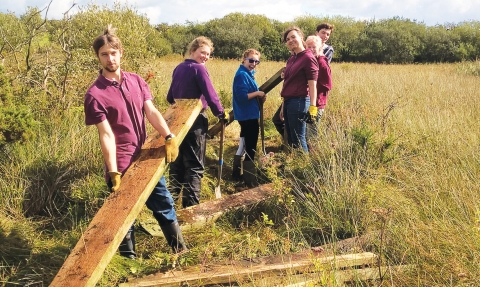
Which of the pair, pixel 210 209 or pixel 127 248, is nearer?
pixel 127 248

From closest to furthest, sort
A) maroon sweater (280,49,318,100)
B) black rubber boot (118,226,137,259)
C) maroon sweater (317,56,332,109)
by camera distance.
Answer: black rubber boot (118,226,137,259) < maroon sweater (280,49,318,100) < maroon sweater (317,56,332,109)

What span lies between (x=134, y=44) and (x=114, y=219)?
7.19 meters

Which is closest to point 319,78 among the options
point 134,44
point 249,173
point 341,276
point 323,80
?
point 323,80

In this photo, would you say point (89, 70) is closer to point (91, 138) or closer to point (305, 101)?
point (91, 138)

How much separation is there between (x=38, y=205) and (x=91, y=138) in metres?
1.04

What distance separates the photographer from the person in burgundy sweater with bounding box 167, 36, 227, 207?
13.1 ft

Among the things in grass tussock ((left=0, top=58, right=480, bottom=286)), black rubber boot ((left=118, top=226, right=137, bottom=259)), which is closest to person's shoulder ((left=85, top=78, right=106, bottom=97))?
black rubber boot ((left=118, top=226, right=137, bottom=259))

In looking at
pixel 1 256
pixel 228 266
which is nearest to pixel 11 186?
pixel 1 256

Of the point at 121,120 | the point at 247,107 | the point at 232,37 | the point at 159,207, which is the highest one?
the point at 232,37

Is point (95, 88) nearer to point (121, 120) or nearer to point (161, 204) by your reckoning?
point (121, 120)

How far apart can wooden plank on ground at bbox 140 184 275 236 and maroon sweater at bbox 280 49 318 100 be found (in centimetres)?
130

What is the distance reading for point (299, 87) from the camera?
466 cm

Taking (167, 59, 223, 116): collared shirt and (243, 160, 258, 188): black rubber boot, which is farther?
(243, 160, 258, 188): black rubber boot

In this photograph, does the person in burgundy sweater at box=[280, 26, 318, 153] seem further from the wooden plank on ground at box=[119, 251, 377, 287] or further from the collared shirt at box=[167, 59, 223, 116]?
the wooden plank on ground at box=[119, 251, 377, 287]
